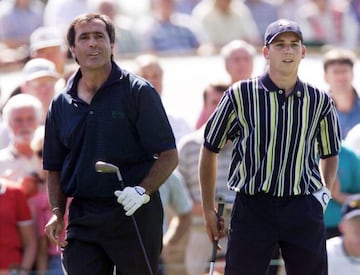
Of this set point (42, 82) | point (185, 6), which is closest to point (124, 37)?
point (185, 6)

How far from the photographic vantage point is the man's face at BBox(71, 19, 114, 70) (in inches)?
297

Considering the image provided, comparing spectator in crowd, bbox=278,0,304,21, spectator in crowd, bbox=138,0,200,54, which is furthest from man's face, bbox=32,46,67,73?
spectator in crowd, bbox=278,0,304,21

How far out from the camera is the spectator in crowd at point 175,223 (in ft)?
34.5

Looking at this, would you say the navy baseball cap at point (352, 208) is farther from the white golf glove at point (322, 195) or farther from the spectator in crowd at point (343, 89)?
the white golf glove at point (322, 195)

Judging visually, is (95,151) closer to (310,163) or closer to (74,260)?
(74,260)

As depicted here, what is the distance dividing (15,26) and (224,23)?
2.44m

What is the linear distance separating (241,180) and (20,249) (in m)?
3.38

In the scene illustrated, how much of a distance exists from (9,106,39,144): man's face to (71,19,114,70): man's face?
12.0 feet

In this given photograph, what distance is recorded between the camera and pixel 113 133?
748 cm

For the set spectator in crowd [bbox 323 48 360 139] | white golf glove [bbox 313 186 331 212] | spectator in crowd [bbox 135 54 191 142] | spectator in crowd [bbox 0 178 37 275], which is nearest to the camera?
white golf glove [bbox 313 186 331 212]

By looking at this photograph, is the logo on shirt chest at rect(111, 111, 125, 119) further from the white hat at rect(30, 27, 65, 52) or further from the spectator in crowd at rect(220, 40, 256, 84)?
the white hat at rect(30, 27, 65, 52)

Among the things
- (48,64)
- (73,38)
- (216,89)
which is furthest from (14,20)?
(73,38)

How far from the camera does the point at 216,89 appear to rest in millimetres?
11555

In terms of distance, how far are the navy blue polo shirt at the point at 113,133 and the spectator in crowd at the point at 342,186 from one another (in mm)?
2929
